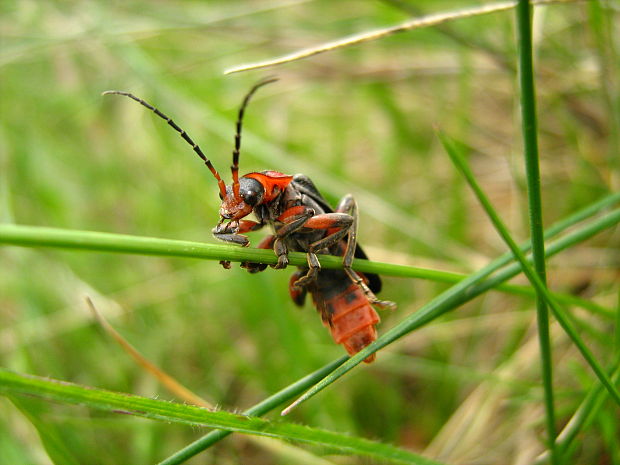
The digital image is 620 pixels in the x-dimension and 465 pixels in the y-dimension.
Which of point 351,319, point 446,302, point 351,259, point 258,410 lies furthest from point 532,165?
point 258,410

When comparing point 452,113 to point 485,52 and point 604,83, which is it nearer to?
point 485,52

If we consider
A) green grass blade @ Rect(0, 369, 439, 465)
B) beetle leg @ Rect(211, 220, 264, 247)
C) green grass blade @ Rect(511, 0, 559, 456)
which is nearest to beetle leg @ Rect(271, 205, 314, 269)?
beetle leg @ Rect(211, 220, 264, 247)

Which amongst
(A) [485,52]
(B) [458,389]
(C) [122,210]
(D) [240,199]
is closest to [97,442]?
(D) [240,199]

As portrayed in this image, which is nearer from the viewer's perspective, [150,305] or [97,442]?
[97,442]

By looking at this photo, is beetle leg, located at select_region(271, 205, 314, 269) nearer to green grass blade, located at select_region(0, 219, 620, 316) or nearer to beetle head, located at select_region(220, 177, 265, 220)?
beetle head, located at select_region(220, 177, 265, 220)

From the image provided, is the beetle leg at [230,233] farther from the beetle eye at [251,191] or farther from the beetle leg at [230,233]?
the beetle eye at [251,191]

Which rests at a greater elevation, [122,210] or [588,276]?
[122,210]

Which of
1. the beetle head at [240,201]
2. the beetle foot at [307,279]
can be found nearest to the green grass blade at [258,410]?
the beetle foot at [307,279]
